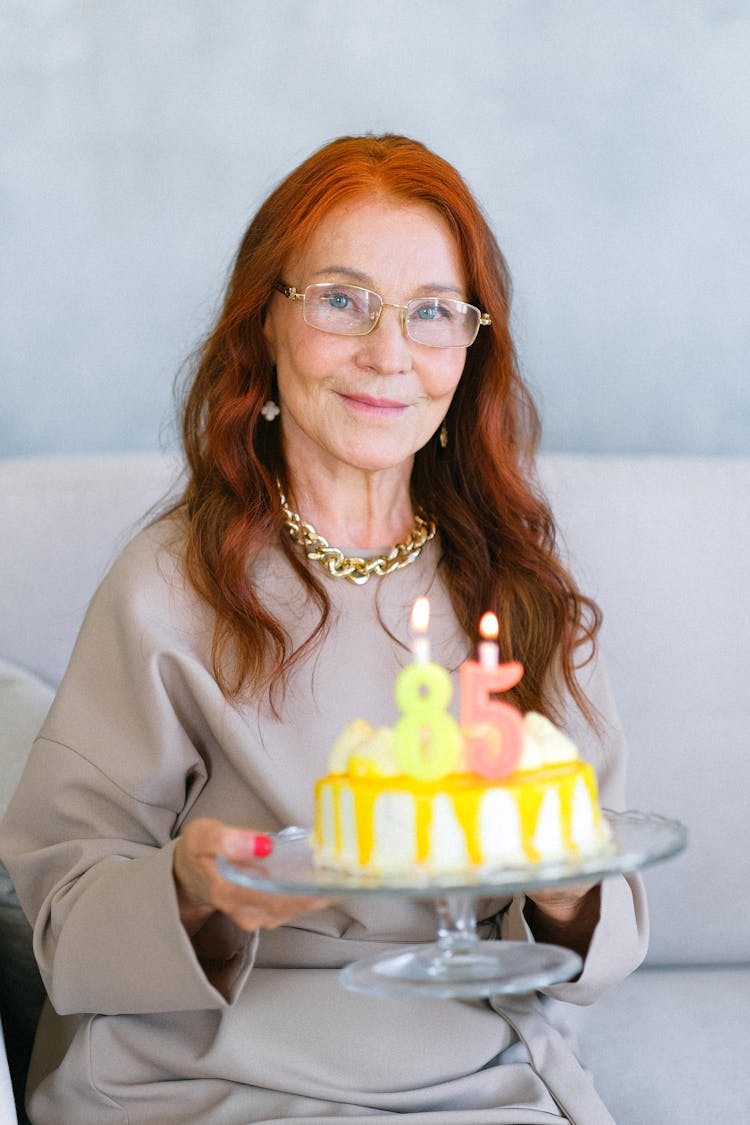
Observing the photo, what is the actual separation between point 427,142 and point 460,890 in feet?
6.39

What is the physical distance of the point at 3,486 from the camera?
7.88ft

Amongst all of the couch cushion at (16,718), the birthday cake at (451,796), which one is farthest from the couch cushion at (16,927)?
the birthday cake at (451,796)

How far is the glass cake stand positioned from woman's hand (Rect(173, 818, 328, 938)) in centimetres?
2

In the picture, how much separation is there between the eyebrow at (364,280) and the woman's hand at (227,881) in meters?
0.72

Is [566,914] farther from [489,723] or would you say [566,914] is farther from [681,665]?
[681,665]

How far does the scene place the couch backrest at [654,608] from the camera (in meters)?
2.35

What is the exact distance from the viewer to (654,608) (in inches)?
94.3

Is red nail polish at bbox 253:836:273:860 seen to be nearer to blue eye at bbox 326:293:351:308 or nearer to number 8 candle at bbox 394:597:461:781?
number 8 candle at bbox 394:597:461:781

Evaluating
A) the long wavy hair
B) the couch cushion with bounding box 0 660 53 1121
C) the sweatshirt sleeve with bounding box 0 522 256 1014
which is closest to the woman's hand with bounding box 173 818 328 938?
the sweatshirt sleeve with bounding box 0 522 256 1014

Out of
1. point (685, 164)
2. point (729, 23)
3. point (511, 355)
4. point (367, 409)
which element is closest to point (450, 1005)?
point (367, 409)

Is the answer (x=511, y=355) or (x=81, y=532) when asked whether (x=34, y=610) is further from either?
(x=511, y=355)

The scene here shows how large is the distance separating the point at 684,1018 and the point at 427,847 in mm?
1049

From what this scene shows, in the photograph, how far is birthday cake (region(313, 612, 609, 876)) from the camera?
129 centimetres

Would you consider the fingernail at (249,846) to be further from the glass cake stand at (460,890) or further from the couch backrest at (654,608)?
the couch backrest at (654,608)
